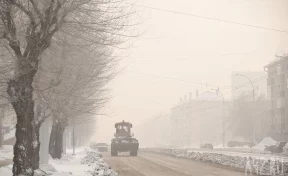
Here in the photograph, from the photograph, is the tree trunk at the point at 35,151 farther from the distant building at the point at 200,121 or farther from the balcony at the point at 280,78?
the distant building at the point at 200,121

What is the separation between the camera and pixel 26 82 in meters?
12.2

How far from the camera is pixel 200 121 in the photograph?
133750 millimetres

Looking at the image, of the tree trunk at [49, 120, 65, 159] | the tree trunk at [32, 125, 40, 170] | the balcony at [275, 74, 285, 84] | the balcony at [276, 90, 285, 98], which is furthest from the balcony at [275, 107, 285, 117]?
the tree trunk at [32, 125, 40, 170]

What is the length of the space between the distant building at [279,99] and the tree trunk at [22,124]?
6267 centimetres

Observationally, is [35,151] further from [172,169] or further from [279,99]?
[279,99]

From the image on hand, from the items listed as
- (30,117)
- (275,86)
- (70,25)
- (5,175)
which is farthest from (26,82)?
(275,86)

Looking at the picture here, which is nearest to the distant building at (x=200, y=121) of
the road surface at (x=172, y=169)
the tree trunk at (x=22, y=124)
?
the road surface at (x=172, y=169)

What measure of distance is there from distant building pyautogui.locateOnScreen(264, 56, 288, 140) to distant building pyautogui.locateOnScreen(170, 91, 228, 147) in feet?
129

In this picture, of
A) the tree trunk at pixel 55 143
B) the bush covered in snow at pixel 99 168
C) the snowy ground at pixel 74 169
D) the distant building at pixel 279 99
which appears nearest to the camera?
the snowy ground at pixel 74 169

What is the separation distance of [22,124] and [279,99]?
6918 centimetres

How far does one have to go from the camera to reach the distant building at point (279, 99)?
7288 centimetres

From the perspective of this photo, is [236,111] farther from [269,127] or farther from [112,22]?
[112,22]

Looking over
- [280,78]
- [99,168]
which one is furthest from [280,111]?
[99,168]

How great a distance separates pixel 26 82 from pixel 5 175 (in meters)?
→ 5.41
